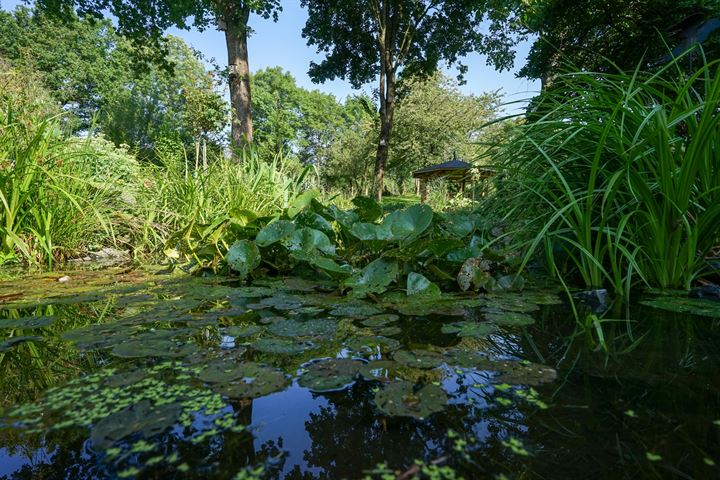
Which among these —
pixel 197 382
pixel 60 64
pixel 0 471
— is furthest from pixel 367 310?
pixel 60 64

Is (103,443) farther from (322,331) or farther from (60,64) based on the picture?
(60,64)

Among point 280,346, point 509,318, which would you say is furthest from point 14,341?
point 509,318

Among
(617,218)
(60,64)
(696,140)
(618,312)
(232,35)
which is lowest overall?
(618,312)

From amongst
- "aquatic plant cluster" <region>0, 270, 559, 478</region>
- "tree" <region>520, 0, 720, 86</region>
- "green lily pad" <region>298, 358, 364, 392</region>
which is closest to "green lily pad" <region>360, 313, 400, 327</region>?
"aquatic plant cluster" <region>0, 270, 559, 478</region>

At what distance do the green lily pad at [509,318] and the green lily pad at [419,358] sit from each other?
335mm

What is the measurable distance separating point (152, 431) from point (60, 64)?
27.3m

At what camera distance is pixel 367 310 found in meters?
1.16

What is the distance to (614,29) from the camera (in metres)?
4.48

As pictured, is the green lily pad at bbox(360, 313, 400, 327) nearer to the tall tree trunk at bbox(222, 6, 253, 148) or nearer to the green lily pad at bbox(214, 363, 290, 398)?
the green lily pad at bbox(214, 363, 290, 398)

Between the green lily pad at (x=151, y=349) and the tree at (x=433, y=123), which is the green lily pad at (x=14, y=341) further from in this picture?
the tree at (x=433, y=123)

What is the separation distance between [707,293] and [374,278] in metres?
1.15

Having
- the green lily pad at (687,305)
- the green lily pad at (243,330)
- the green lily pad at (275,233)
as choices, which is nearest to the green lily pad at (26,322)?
the green lily pad at (243,330)

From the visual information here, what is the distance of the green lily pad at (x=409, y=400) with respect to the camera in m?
0.57

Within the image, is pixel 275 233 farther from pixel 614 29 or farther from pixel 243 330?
pixel 614 29
